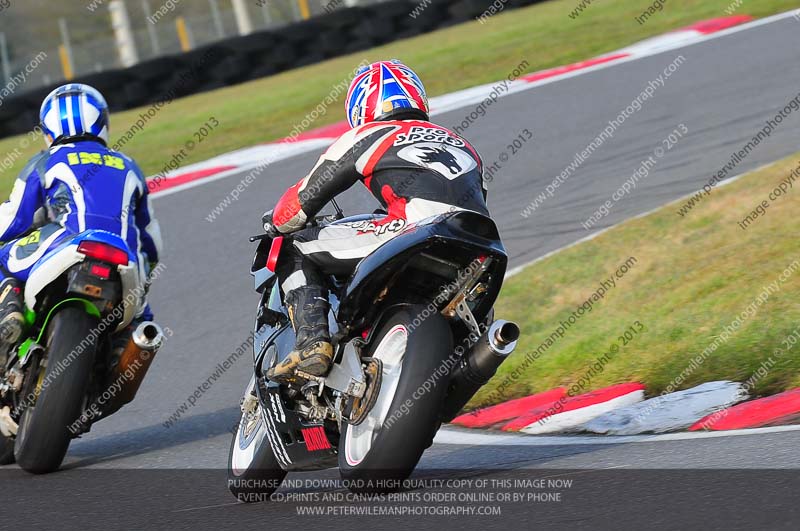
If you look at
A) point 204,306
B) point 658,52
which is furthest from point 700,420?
point 658,52

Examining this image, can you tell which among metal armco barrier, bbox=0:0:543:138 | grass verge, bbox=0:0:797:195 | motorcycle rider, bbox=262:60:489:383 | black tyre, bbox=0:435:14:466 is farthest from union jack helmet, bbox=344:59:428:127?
metal armco barrier, bbox=0:0:543:138

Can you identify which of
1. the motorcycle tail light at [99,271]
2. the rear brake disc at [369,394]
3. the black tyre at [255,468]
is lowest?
the black tyre at [255,468]

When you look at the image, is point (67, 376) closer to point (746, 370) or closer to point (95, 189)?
point (95, 189)

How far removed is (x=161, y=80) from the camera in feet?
60.5

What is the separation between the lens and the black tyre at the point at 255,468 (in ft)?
15.7

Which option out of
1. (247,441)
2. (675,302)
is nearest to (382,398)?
(247,441)

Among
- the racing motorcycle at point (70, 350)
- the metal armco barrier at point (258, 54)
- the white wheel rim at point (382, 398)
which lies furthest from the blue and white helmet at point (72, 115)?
the metal armco barrier at point (258, 54)

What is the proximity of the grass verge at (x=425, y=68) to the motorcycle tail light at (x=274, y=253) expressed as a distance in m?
9.75

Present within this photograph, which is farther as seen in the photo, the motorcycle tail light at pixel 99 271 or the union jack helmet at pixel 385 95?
the motorcycle tail light at pixel 99 271

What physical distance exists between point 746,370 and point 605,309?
5.57 ft

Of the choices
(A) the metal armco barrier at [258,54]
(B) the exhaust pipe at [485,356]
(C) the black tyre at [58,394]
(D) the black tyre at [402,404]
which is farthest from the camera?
(A) the metal armco barrier at [258,54]

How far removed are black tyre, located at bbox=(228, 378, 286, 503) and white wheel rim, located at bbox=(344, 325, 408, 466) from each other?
0.60m

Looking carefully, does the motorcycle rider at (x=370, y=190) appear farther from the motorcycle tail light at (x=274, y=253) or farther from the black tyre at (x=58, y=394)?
the black tyre at (x=58, y=394)

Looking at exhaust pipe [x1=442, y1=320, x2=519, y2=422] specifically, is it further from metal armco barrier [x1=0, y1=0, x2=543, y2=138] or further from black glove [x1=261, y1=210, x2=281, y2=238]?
metal armco barrier [x1=0, y1=0, x2=543, y2=138]
